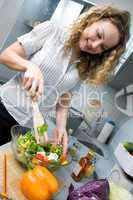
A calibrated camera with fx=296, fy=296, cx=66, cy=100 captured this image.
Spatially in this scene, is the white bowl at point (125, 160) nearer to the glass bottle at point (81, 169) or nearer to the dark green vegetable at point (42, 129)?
the glass bottle at point (81, 169)

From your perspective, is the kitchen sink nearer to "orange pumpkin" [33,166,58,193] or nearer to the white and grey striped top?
the white and grey striped top

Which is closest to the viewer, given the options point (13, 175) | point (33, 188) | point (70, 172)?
point (33, 188)

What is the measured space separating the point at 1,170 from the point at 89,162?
16.2 inches

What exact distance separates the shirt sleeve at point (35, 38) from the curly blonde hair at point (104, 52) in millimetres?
92

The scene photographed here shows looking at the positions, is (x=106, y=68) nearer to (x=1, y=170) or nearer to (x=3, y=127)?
(x=3, y=127)

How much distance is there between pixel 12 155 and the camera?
109 centimetres

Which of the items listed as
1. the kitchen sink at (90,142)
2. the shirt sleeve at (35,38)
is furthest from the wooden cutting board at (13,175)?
the kitchen sink at (90,142)

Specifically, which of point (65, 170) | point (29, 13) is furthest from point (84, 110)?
point (65, 170)

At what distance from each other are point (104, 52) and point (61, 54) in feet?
0.70

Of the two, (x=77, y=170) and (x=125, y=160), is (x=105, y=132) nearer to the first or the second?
(x=125, y=160)

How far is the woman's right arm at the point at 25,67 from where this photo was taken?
1.03m

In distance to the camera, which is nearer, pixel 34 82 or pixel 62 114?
pixel 34 82

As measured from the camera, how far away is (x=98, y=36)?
1.19 m

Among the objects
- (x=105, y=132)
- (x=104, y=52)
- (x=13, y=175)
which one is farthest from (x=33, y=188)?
(x=105, y=132)
